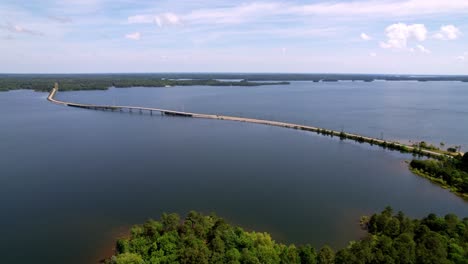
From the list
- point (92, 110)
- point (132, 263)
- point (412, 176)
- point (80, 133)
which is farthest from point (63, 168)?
point (92, 110)

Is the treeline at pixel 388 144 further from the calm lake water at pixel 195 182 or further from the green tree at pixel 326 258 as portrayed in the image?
the green tree at pixel 326 258

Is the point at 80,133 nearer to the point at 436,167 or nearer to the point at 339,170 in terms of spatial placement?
the point at 339,170

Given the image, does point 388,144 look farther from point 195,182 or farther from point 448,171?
point 195,182

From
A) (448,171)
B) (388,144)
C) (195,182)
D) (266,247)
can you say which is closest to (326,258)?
(266,247)

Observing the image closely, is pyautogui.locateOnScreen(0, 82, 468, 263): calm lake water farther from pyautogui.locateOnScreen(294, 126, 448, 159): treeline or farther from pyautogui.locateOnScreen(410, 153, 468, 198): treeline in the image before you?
pyautogui.locateOnScreen(294, 126, 448, 159): treeline

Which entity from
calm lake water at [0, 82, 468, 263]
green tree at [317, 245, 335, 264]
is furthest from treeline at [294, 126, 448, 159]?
green tree at [317, 245, 335, 264]

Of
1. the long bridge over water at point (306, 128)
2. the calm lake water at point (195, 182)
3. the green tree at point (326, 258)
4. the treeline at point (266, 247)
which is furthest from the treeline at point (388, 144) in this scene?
the green tree at point (326, 258)
